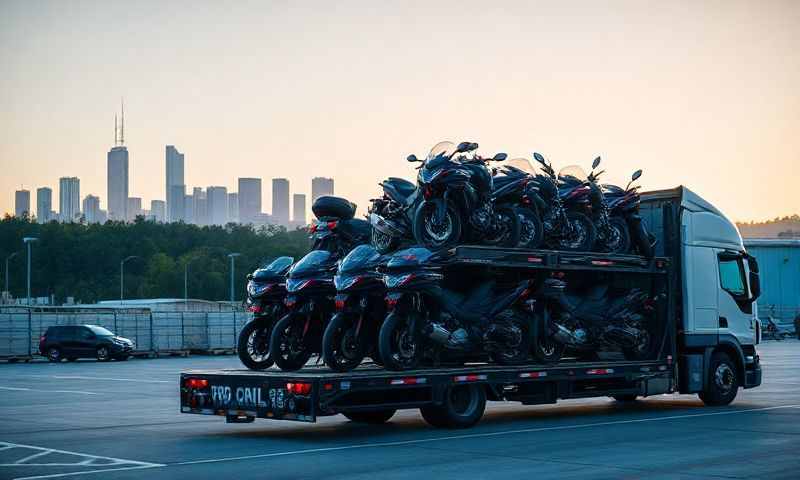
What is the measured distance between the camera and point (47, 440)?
16031 millimetres

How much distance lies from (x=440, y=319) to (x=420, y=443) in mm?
2283

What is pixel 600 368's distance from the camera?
60.4 ft

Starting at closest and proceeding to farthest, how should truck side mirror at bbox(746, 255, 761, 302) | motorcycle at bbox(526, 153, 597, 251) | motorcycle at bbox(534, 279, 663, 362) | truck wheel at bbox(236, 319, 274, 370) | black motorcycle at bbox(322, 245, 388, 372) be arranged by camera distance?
black motorcycle at bbox(322, 245, 388, 372) < truck wheel at bbox(236, 319, 274, 370) < motorcycle at bbox(534, 279, 663, 362) < motorcycle at bbox(526, 153, 597, 251) < truck side mirror at bbox(746, 255, 761, 302)

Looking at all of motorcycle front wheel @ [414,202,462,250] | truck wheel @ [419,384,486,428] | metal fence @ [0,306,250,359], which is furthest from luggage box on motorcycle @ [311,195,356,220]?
metal fence @ [0,306,250,359]

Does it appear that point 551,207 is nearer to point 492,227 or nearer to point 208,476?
point 492,227

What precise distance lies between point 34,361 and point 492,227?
110 feet

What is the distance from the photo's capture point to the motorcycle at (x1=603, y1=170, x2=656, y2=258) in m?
19.8

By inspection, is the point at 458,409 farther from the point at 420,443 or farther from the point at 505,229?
the point at 505,229

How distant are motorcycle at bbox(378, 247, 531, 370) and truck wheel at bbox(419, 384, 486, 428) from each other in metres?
0.57

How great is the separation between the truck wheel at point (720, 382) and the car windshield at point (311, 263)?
7534 millimetres

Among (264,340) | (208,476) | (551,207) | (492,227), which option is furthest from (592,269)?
(208,476)

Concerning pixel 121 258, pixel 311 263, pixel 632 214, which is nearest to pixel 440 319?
pixel 311 263

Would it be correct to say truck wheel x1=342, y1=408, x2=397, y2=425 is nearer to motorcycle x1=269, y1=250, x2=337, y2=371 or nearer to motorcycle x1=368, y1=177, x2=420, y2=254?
motorcycle x1=269, y1=250, x2=337, y2=371

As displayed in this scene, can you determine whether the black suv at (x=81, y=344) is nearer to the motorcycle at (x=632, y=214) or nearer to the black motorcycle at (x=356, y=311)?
the motorcycle at (x=632, y=214)
